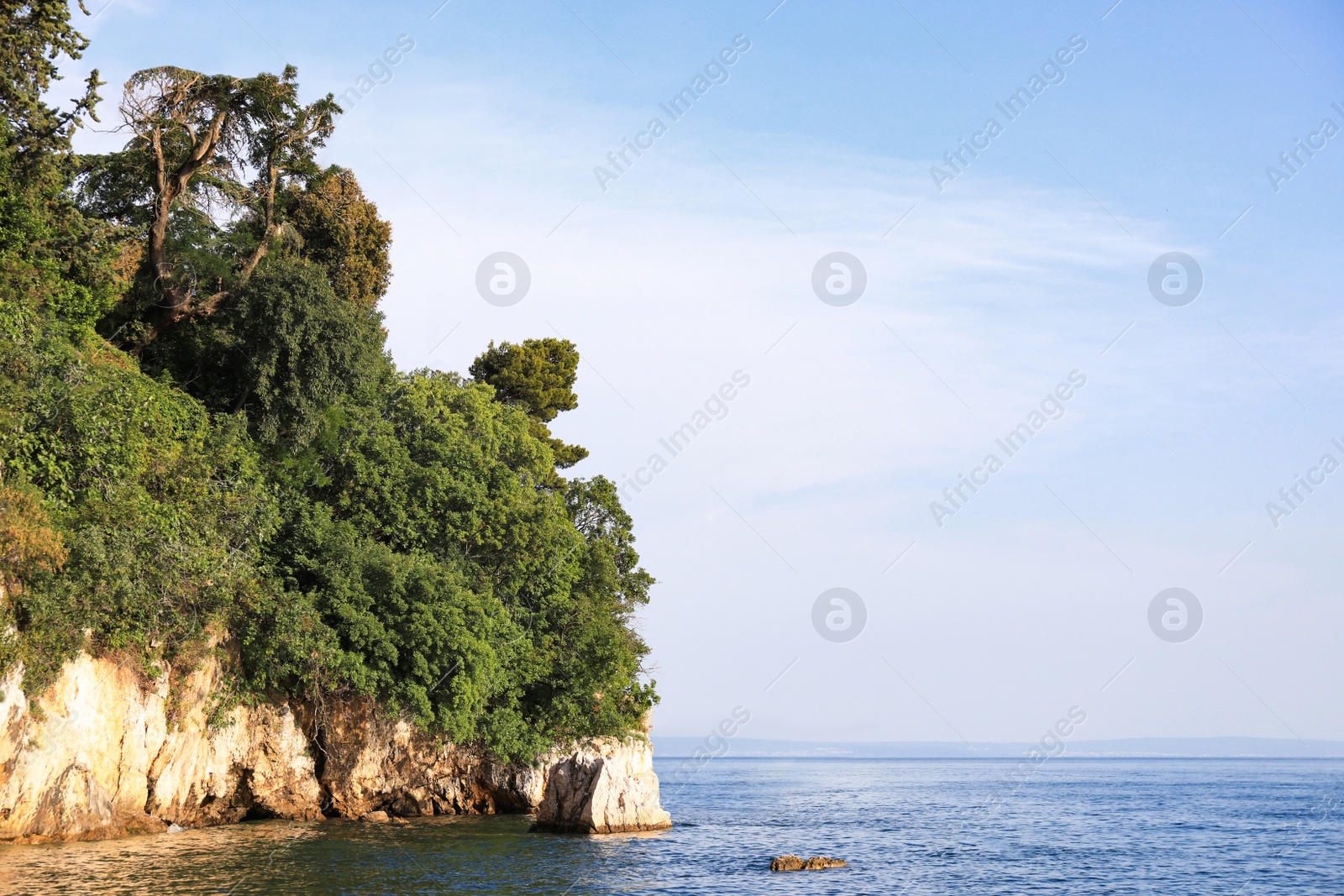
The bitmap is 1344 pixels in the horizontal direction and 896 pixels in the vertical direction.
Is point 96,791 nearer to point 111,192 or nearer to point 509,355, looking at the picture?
point 111,192

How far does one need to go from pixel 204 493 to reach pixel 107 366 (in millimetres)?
4110

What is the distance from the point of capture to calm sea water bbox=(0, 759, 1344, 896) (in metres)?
20.8

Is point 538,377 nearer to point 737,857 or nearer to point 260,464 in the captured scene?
point 260,464

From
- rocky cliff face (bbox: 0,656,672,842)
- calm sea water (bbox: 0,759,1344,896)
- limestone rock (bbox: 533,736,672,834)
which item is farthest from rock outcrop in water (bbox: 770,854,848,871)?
rocky cliff face (bbox: 0,656,672,842)

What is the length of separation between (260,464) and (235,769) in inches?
360

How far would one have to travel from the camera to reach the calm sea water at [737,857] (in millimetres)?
20812

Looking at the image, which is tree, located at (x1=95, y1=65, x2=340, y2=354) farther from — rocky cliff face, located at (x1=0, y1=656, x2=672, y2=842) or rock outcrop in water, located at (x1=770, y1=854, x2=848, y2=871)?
rock outcrop in water, located at (x1=770, y1=854, x2=848, y2=871)

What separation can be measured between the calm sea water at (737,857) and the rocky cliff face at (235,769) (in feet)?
3.46

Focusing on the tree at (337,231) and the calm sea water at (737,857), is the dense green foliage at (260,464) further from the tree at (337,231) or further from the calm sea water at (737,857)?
Result: the calm sea water at (737,857)

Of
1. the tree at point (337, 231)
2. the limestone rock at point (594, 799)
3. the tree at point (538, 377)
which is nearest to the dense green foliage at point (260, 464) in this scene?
→ the tree at point (337, 231)

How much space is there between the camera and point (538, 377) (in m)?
49.5

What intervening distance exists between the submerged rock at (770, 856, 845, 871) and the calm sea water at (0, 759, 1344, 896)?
1.53ft

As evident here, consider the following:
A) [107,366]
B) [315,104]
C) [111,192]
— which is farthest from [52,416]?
[315,104]

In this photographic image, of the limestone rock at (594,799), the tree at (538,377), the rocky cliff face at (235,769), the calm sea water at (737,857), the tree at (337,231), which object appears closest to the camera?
the calm sea water at (737,857)
